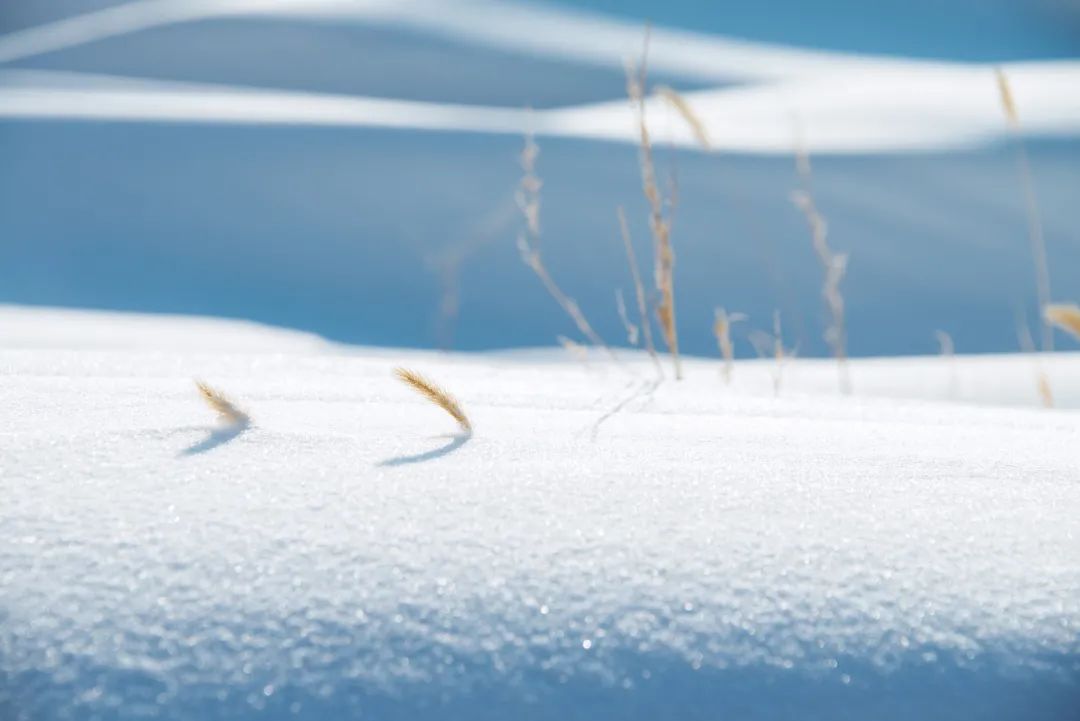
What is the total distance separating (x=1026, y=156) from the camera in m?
4.62

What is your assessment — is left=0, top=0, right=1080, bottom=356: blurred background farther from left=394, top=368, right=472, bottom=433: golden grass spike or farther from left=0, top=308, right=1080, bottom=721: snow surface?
left=0, top=308, right=1080, bottom=721: snow surface

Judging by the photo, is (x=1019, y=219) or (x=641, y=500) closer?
(x=641, y=500)

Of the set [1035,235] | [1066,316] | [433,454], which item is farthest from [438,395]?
[1035,235]

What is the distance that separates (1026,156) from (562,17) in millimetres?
5319

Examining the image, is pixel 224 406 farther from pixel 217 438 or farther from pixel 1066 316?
pixel 1066 316

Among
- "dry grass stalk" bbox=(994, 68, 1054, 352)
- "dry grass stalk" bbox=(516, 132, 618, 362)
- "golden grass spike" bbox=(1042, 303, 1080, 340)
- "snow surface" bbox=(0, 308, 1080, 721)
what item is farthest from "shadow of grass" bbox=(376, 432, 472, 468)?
"dry grass stalk" bbox=(994, 68, 1054, 352)

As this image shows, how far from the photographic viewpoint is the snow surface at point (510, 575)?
0.55 metres

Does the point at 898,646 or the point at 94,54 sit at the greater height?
the point at 94,54

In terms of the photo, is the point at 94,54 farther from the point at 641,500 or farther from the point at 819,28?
the point at 641,500

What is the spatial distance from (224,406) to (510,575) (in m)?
0.35

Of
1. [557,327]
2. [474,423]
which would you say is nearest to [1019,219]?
[557,327]

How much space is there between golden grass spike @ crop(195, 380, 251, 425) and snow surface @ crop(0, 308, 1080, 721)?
0.01 m

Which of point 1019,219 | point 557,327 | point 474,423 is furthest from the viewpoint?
point 1019,219

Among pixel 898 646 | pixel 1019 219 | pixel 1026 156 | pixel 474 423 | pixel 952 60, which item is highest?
pixel 952 60
